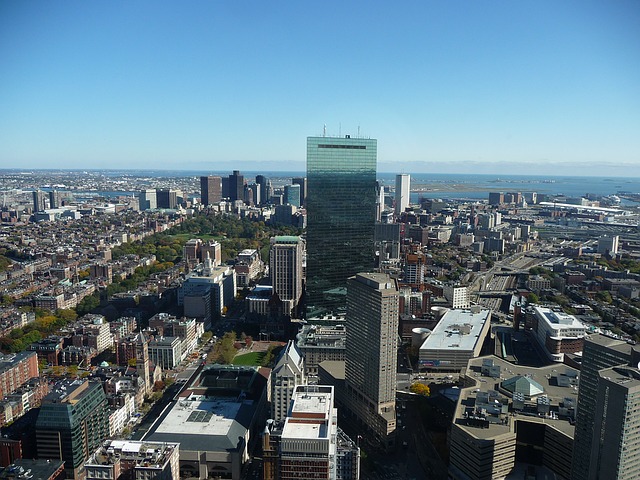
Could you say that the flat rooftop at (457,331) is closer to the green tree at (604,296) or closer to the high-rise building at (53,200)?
the green tree at (604,296)

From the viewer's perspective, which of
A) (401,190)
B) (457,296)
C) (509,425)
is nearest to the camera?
(509,425)

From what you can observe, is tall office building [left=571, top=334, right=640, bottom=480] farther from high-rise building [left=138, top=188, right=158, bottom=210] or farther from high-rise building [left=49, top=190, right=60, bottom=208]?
high-rise building [left=138, top=188, right=158, bottom=210]

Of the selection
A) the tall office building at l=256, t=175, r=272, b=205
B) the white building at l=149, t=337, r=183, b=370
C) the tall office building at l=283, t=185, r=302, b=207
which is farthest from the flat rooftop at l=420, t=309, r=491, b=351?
the tall office building at l=256, t=175, r=272, b=205

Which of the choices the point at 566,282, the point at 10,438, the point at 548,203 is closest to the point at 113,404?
the point at 10,438

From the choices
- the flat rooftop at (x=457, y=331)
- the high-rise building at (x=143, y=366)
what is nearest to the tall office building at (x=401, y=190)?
the flat rooftop at (x=457, y=331)

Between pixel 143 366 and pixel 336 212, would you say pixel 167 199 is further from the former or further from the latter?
pixel 143 366

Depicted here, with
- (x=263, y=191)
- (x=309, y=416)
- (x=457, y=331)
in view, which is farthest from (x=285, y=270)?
(x=263, y=191)
